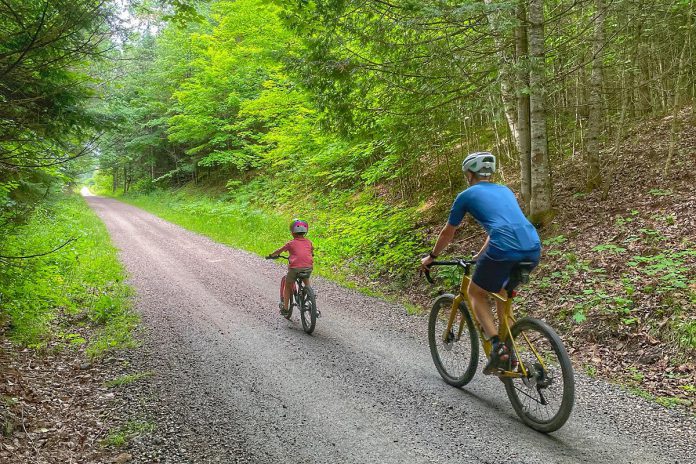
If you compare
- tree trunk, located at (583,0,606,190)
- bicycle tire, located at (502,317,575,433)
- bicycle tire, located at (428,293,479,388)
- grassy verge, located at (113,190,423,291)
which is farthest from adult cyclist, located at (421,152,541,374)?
tree trunk, located at (583,0,606,190)

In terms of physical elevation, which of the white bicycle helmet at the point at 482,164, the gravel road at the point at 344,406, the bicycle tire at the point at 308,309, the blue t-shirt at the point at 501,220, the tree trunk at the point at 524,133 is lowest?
the gravel road at the point at 344,406

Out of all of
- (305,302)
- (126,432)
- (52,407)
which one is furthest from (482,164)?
(52,407)

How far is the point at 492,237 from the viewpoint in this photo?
3723 millimetres

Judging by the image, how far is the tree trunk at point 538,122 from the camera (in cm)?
720

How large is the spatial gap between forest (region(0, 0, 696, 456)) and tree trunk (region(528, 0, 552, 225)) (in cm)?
3

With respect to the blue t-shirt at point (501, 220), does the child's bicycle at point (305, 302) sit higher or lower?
lower

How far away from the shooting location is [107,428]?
400cm

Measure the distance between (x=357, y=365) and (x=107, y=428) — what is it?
2.64 metres

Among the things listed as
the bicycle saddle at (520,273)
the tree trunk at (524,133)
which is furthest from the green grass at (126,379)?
the tree trunk at (524,133)

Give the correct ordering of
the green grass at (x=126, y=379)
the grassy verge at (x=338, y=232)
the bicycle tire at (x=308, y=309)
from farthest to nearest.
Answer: the grassy verge at (x=338, y=232) < the bicycle tire at (x=308, y=309) < the green grass at (x=126, y=379)

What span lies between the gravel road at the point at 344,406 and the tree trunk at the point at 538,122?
136 inches

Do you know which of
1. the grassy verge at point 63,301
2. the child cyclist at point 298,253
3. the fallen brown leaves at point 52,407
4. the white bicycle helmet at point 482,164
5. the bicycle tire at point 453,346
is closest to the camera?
the fallen brown leaves at point 52,407

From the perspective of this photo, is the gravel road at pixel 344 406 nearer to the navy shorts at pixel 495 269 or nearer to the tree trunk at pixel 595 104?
the navy shorts at pixel 495 269

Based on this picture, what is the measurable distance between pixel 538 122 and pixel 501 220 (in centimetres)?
510
